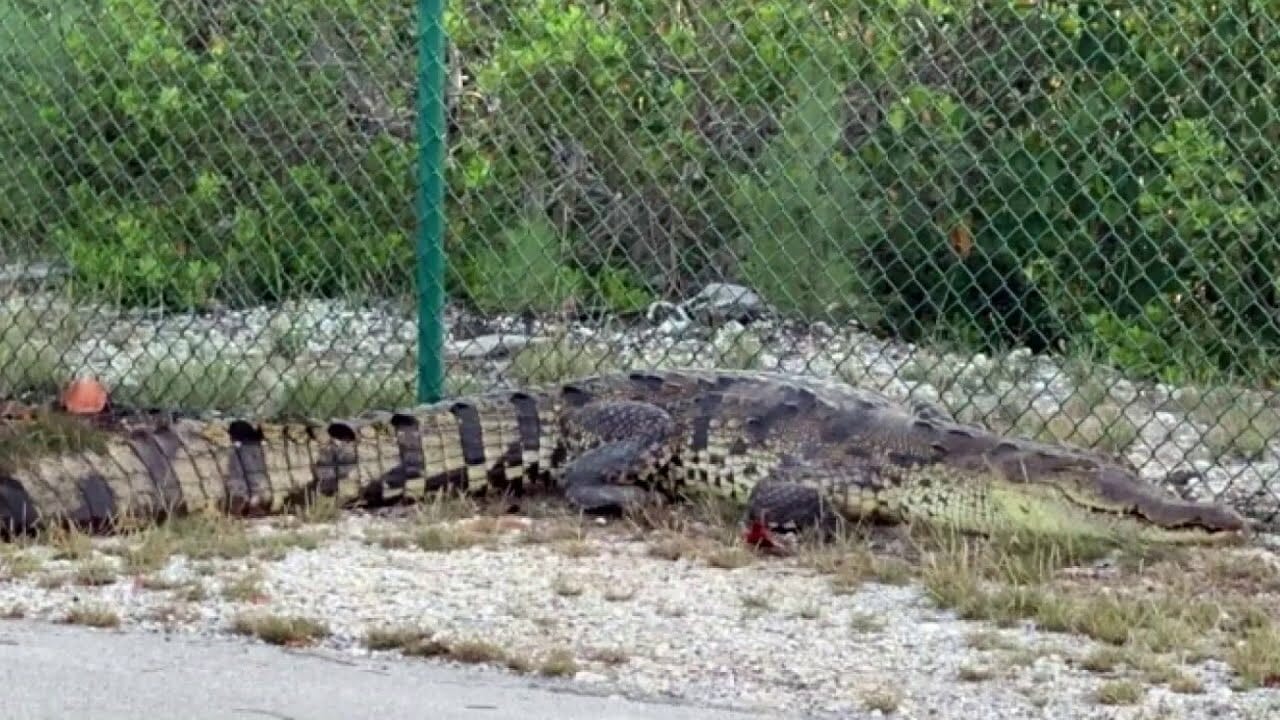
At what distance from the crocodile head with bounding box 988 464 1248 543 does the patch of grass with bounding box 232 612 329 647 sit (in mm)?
2217

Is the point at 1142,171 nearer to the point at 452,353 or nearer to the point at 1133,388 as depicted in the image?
the point at 1133,388

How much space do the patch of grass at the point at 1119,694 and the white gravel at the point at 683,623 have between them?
0.8 inches

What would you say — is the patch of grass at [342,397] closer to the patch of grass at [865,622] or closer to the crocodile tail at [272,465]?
the crocodile tail at [272,465]

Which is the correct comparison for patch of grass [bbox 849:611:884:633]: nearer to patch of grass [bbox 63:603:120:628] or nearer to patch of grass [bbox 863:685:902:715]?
patch of grass [bbox 863:685:902:715]

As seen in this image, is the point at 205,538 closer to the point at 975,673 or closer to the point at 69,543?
the point at 69,543

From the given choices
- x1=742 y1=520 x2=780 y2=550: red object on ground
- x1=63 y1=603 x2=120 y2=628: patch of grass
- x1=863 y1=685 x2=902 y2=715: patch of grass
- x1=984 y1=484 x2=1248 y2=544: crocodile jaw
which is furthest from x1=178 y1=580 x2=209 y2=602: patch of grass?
x1=984 y1=484 x2=1248 y2=544: crocodile jaw

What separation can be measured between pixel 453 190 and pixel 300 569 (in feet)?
10.1

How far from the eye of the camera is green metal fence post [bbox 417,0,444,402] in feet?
24.4

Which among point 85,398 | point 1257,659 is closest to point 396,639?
point 1257,659

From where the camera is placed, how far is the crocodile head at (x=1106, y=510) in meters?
6.25

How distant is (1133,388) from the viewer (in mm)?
8172

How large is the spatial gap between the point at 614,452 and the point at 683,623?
1.57 m

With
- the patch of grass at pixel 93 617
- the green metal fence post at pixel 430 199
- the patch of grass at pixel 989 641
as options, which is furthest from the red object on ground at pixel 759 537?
the patch of grass at pixel 93 617

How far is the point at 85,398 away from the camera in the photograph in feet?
26.3
